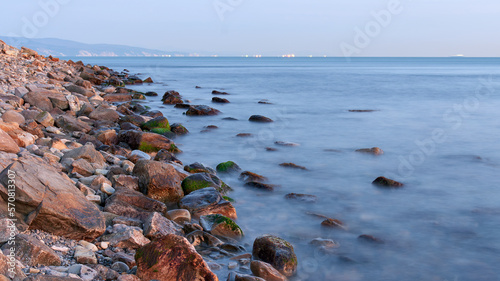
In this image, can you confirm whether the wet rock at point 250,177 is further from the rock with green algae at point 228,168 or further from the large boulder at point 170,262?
the large boulder at point 170,262

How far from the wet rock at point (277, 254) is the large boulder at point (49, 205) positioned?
202cm

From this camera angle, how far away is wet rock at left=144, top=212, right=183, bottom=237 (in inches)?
218

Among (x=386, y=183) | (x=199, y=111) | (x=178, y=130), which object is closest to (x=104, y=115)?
(x=178, y=130)

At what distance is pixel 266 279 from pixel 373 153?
8.07 m

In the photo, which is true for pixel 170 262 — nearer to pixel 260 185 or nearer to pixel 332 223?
pixel 332 223

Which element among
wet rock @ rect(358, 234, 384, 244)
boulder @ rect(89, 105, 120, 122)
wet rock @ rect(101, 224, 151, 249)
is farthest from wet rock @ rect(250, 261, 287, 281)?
boulder @ rect(89, 105, 120, 122)

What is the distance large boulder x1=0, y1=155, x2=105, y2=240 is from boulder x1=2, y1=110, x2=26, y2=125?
15.7 feet

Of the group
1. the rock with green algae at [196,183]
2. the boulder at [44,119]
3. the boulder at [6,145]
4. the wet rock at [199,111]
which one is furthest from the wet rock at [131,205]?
the wet rock at [199,111]

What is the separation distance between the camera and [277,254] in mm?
5602

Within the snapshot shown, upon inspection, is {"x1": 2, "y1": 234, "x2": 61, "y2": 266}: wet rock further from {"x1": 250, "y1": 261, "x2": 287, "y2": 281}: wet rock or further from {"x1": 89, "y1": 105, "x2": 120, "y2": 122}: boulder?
{"x1": 89, "y1": 105, "x2": 120, "y2": 122}: boulder

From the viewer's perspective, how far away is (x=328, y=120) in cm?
1931

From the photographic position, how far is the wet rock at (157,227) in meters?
5.53

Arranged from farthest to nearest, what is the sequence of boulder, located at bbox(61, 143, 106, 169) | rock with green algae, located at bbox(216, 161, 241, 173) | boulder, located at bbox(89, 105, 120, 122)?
boulder, located at bbox(89, 105, 120, 122), rock with green algae, located at bbox(216, 161, 241, 173), boulder, located at bbox(61, 143, 106, 169)

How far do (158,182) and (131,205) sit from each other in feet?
3.69
